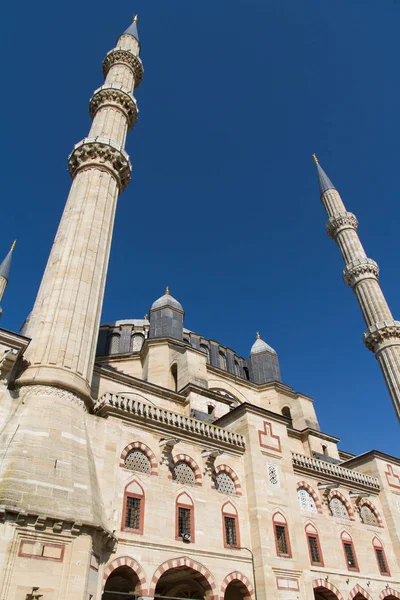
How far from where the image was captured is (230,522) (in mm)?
15195

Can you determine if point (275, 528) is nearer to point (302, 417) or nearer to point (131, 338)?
point (302, 417)

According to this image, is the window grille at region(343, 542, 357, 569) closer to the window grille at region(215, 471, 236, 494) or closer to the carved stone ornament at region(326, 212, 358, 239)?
the window grille at region(215, 471, 236, 494)

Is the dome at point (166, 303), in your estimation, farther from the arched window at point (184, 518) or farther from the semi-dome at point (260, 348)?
the arched window at point (184, 518)

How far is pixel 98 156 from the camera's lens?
781 inches

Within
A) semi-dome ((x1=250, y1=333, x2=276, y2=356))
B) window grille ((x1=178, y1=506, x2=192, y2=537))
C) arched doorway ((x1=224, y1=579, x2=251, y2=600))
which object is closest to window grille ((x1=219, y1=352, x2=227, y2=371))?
semi-dome ((x1=250, y1=333, x2=276, y2=356))

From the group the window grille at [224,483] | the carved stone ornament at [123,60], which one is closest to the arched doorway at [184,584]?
the window grille at [224,483]

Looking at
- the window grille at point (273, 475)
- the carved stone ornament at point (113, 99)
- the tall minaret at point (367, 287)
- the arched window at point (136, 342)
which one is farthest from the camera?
the arched window at point (136, 342)

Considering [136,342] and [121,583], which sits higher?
[136,342]

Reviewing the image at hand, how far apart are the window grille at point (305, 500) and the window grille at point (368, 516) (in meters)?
3.21

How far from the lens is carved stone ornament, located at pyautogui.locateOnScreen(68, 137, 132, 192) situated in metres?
19.8

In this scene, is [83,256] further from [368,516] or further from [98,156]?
[368,516]

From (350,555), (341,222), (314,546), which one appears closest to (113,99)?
(341,222)

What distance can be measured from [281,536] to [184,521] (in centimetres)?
384

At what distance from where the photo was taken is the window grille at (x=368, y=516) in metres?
19.9
